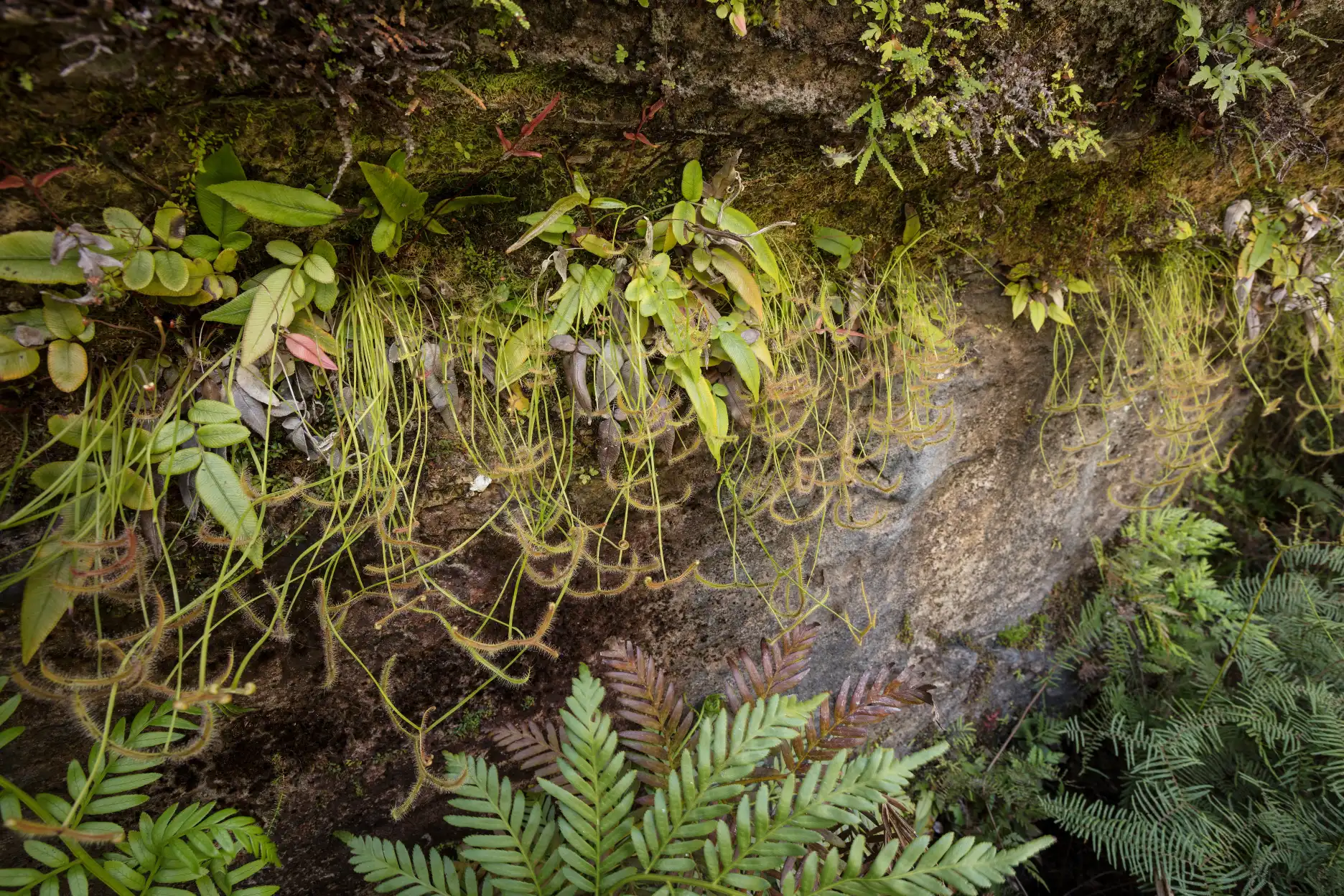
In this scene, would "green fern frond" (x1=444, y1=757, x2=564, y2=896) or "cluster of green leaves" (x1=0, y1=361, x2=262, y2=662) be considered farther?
"green fern frond" (x1=444, y1=757, x2=564, y2=896)

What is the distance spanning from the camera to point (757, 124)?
1556 millimetres

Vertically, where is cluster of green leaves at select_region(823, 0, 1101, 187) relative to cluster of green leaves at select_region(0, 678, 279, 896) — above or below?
above

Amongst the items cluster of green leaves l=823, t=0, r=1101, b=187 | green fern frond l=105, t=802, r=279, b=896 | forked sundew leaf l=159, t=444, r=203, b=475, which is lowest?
green fern frond l=105, t=802, r=279, b=896

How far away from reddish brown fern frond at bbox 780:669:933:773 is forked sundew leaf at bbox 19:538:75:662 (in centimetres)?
168

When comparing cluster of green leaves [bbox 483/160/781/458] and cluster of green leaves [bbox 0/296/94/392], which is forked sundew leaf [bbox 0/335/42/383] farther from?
cluster of green leaves [bbox 483/160/781/458]

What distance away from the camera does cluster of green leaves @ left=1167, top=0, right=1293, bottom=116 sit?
1673 millimetres

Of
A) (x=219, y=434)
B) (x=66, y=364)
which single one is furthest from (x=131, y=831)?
(x=66, y=364)

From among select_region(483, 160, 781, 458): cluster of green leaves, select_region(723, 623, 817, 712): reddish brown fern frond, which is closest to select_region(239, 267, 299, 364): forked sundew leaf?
select_region(483, 160, 781, 458): cluster of green leaves

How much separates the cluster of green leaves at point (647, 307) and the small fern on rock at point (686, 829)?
74 centimetres

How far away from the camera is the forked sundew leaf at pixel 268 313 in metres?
1.29

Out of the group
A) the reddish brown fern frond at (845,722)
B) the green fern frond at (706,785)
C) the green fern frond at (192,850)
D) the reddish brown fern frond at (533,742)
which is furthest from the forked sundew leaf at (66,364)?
the reddish brown fern frond at (845,722)

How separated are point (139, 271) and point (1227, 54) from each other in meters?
2.61

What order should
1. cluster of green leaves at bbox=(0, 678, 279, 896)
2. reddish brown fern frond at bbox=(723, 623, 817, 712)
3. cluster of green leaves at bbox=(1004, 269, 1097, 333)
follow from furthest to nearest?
cluster of green leaves at bbox=(1004, 269, 1097, 333), reddish brown fern frond at bbox=(723, 623, 817, 712), cluster of green leaves at bbox=(0, 678, 279, 896)

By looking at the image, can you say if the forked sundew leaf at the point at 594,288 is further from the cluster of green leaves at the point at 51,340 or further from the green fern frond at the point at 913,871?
the green fern frond at the point at 913,871
